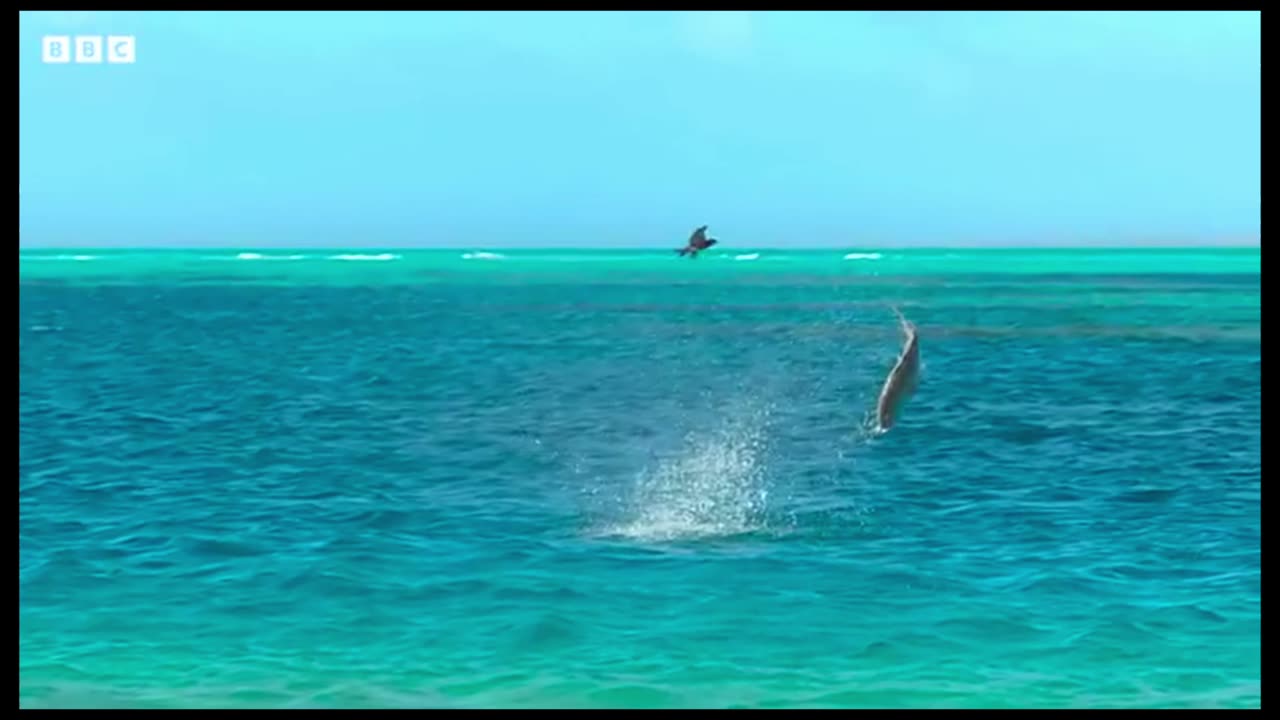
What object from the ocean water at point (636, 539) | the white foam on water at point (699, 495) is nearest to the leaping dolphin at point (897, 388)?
the ocean water at point (636, 539)

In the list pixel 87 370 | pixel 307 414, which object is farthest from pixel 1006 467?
pixel 87 370

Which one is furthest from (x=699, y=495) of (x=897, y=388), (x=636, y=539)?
(x=897, y=388)

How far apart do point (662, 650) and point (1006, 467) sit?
13.0 meters

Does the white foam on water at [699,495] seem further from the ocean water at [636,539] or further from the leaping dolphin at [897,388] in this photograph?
the leaping dolphin at [897,388]

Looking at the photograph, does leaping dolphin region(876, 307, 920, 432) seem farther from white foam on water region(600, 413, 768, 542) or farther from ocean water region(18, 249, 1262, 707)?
white foam on water region(600, 413, 768, 542)

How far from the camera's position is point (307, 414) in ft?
120

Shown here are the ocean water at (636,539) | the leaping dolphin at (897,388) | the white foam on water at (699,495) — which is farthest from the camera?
the white foam on water at (699,495)

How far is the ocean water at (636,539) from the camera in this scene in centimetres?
1560

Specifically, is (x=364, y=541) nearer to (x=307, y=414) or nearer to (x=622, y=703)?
(x=622, y=703)

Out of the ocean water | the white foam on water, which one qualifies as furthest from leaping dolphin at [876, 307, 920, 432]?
the white foam on water

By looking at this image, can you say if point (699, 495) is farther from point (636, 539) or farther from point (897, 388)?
point (897, 388)

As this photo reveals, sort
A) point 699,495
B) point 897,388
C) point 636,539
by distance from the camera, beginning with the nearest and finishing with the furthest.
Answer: point 897,388 < point 636,539 < point 699,495

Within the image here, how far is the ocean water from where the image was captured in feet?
51.2

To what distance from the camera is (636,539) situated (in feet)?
68.1
